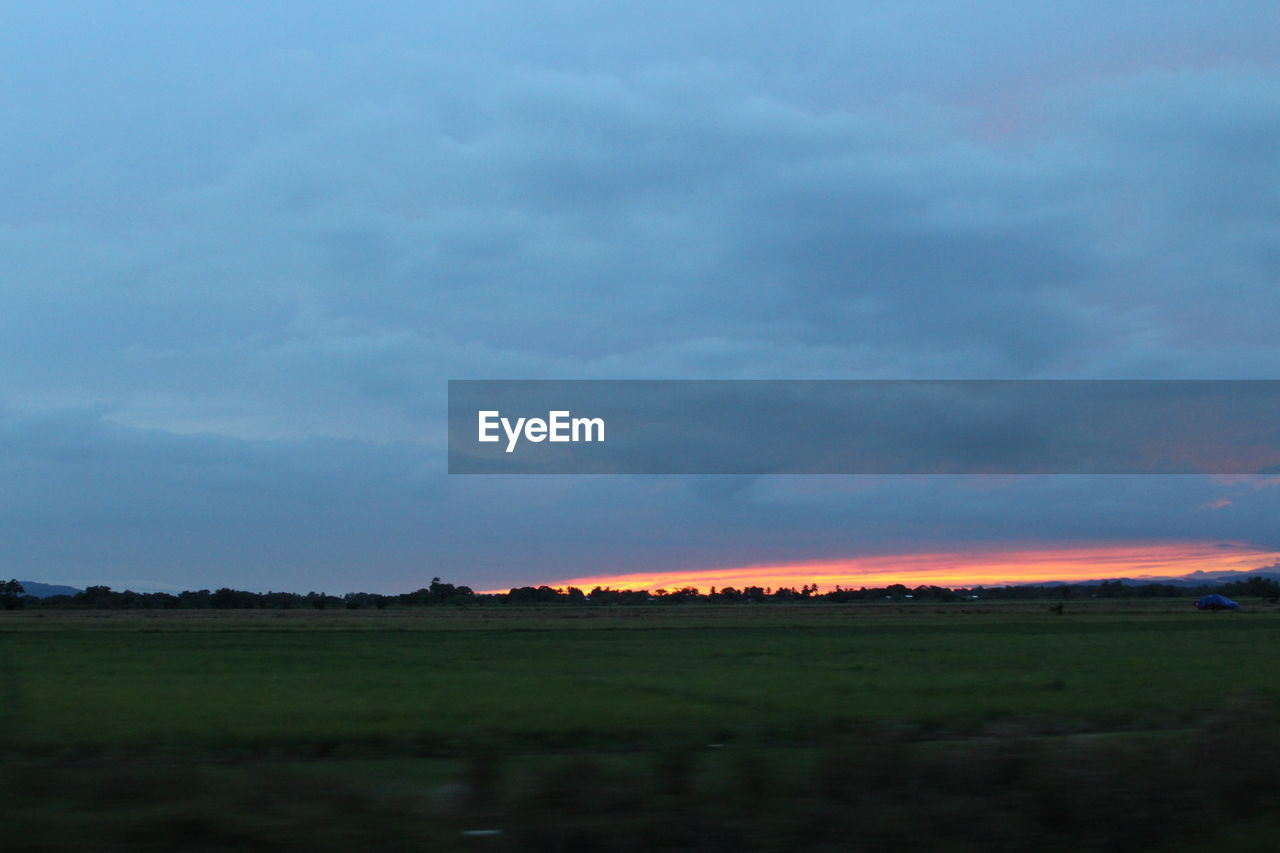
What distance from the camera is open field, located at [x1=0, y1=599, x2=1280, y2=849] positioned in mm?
9312

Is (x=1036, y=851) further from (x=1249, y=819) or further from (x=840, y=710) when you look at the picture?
(x=840, y=710)

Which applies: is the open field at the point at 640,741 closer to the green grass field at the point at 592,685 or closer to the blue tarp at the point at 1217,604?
the green grass field at the point at 592,685

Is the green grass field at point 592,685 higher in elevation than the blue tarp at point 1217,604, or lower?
higher

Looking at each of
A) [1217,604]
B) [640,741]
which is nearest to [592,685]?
[640,741]

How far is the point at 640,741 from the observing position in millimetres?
17906

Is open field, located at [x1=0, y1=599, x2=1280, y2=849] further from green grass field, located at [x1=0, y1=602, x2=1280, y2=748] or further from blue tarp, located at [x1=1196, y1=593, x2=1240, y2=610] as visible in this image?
blue tarp, located at [x1=1196, y1=593, x2=1240, y2=610]

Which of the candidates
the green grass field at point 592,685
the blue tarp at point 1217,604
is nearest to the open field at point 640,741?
the green grass field at point 592,685

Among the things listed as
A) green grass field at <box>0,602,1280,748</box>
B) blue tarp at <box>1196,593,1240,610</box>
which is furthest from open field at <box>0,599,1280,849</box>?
blue tarp at <box>1196,593,1240,610</box>

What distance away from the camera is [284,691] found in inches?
1054

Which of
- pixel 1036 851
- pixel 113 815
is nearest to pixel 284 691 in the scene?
pixel 113 815

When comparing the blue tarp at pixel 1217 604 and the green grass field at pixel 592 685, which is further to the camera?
the blue tarp at pixel 1217 604

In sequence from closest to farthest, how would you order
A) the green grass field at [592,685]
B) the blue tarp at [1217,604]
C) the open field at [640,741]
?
the open field at [640,741]
the green grass field at [592,685]
the blue tarp at [1217,604]

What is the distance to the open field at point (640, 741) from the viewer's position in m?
9.31

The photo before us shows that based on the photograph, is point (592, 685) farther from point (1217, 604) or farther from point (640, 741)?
point (1217, 604)
